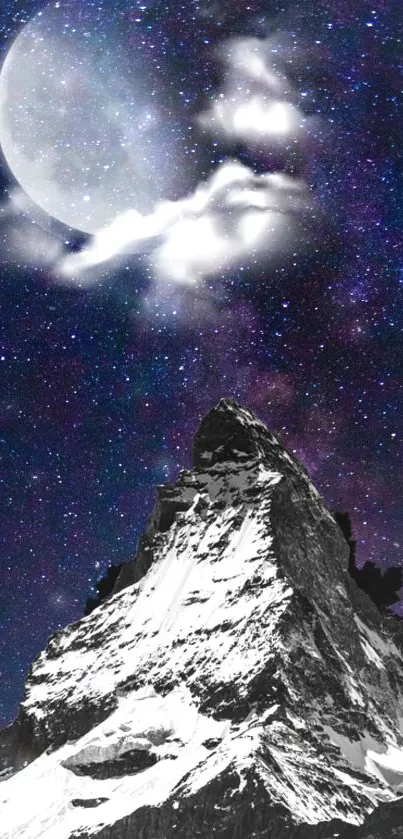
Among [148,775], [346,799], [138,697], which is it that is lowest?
[346,799]

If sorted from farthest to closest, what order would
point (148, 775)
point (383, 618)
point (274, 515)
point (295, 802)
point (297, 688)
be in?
point (383, 618), point (274, 515), point (297, 688), point (148, 775), point (295, 802)

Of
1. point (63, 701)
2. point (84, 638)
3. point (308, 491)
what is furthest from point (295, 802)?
point (308, 491)

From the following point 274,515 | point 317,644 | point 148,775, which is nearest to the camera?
point 148,775

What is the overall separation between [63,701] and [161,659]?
12249 millimetres

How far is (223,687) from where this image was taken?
356 ft

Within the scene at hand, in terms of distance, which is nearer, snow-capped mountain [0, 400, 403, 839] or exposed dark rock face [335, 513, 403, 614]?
snow-capped mountain [0, 400, 403, 839]

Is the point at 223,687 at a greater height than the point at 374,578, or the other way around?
the point at 374,578

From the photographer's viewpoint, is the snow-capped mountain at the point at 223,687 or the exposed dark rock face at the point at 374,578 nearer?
the snow-capped mountain at the point at 223,687

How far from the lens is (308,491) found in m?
146

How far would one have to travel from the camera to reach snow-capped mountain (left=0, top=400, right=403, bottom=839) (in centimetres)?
9512

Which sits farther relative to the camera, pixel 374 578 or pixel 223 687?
pixel 374 578

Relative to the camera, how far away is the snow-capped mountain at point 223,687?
95.1 meters

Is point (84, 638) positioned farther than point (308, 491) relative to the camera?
No

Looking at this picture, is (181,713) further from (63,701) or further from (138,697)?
(63,701)
